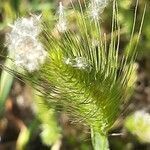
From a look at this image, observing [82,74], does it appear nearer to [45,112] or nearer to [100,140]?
[100,140]

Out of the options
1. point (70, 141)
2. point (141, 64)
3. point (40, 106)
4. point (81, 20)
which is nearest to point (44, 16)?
point (81, 20)

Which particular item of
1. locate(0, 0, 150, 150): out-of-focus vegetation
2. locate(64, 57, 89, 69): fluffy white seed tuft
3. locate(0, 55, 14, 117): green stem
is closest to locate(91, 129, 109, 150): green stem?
locate(64, 57, 89, 69): fluffy white seed tuft

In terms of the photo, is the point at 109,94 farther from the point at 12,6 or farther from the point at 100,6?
the point at 12,6

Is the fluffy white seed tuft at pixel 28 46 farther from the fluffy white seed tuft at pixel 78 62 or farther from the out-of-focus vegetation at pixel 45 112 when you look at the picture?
the out-of-focus vegetation at pixel 45 112

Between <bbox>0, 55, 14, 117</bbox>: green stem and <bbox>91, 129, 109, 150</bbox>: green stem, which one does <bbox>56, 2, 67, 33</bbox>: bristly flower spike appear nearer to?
<bbox>91, 129, 109, 150</bbox>: green stem

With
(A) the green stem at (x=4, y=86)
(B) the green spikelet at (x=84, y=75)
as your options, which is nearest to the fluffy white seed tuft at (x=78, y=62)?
(B) the green spikelet at (x=84, y=75)

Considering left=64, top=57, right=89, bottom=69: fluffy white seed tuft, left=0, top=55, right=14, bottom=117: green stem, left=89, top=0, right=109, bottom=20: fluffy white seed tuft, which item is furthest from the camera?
left=0, top=55, right=14, bottom=117: green stem

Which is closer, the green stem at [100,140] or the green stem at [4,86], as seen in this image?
the green stem at [100,140]

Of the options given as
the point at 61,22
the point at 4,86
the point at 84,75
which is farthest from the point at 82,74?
the point at 4,86
